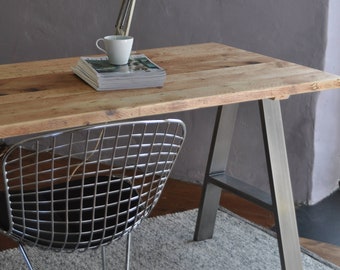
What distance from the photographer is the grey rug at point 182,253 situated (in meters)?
2.54

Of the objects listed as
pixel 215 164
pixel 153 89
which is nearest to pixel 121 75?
pixel 153 89

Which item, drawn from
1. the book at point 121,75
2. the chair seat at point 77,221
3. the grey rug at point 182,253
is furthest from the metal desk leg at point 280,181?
the chair seat at point 77,221

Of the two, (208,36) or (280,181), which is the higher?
(208,36)

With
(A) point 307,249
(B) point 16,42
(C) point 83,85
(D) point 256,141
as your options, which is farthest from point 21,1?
(A) point 307,249

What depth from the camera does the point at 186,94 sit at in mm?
1915

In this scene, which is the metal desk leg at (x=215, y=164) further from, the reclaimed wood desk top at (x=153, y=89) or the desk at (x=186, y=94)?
the reclaimed wood desk top at (x=153, y=89)

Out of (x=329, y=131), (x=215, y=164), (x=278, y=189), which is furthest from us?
(x=329, y=131)

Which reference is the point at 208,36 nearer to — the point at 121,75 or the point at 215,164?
the point at 215,164

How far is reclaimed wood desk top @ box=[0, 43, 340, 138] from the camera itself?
5.70 feet

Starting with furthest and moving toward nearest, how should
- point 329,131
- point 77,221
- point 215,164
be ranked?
point 329,131
point 215,164
point 77,221

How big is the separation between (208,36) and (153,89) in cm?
131

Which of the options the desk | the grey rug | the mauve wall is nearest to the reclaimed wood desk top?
the desk

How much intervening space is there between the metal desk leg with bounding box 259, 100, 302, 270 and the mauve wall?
2.76 feet

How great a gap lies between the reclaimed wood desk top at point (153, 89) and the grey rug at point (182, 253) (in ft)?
2.59
